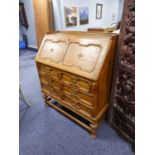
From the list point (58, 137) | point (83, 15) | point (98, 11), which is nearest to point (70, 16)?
point (83, 15)

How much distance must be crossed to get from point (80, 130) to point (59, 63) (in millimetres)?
829

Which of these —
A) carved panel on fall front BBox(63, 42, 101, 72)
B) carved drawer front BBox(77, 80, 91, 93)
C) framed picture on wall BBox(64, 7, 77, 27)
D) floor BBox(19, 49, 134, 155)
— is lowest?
floor BBox(19, 49, 134, 155)

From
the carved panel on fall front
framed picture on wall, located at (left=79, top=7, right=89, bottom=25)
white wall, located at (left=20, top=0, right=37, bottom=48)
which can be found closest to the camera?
the carved panel on fall front

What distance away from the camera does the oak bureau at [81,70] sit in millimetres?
1115

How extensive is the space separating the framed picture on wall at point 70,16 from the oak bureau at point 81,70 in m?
2.56

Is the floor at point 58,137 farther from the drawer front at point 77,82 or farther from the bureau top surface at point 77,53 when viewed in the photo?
the bureau top surface at point 77,53

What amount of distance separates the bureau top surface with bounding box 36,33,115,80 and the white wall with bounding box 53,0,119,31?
2.58m

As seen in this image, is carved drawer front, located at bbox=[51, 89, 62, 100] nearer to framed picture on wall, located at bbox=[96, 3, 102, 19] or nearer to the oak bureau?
the oak bureau

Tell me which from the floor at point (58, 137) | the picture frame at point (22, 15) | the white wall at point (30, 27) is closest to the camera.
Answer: the floor at point (58, 137)

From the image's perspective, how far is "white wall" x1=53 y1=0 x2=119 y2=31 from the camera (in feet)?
12.5

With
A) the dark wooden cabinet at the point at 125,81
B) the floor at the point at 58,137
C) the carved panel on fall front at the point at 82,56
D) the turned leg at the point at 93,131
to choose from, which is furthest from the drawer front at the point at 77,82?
the floor at the point at 58,137

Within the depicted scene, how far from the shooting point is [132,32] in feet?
3.29

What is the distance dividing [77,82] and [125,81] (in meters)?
0.44

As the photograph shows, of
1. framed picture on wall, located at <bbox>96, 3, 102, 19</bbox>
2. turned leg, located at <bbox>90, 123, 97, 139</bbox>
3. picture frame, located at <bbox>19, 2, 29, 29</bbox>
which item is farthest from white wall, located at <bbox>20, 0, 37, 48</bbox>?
turned leg, located at <bbox>90, 123, 97, 139</bbox>
